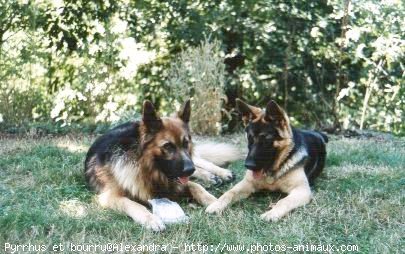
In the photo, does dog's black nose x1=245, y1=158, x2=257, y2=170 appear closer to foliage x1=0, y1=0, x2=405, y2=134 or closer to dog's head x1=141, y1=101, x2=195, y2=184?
dog's head x1=141, y1=101, x2=195, y2=184

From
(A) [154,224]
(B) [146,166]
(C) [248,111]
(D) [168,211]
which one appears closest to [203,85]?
(C) [248,111]

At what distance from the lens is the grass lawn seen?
342 cm

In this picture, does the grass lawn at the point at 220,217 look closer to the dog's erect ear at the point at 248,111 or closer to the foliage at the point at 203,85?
the dog's erect ear at the point at 248,111

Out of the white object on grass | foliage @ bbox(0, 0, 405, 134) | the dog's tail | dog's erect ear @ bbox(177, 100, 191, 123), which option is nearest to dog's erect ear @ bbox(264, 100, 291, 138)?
dog's erect ear @ bbox(177, 100, 191, 123)

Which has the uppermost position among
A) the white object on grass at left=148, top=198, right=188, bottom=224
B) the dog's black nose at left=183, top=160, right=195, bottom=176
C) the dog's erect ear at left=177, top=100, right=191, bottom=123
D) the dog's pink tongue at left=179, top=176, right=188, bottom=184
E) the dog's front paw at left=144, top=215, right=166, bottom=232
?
the dog's erect ear at left=177, top=100, right=191, bottom=123

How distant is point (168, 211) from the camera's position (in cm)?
395

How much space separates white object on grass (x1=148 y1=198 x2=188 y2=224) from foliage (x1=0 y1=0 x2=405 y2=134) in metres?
4.04

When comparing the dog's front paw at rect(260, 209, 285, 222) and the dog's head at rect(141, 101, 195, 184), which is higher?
the dog's head at rect(141, 101, 195, 184)

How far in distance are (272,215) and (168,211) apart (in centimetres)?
80

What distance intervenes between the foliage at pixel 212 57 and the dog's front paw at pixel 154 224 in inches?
174

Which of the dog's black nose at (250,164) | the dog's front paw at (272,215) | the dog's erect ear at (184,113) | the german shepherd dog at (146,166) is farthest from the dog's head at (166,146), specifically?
the dog's front paw at (272,215)

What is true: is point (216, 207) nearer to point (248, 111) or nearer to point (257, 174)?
point (257, 174)

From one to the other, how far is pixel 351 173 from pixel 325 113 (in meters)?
5.03

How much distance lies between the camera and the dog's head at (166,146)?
3.95 metres
